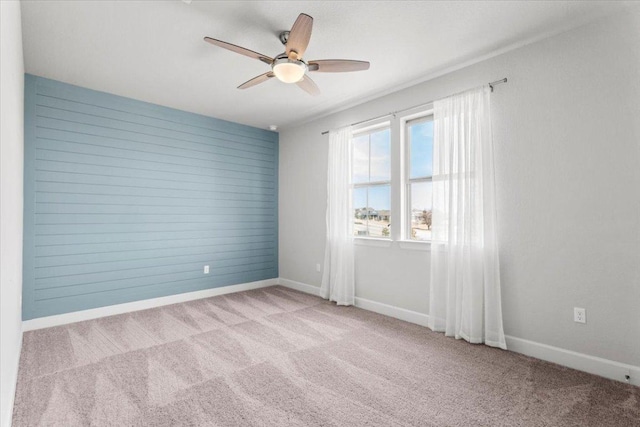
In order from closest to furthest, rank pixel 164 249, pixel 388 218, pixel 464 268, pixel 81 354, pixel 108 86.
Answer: pixel 81 354 < pixel 464 268 < pixel 108 86 < pixel 388 218 < pixel 164 249

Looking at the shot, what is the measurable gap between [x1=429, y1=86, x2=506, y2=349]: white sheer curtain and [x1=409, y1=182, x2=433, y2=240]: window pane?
0.95 feet

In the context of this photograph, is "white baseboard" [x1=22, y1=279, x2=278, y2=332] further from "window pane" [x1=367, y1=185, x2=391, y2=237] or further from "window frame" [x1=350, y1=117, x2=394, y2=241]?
"window pane" [x1=367, y1=185, x2=391, y2=237]

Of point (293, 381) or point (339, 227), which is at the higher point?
point (339, 227)

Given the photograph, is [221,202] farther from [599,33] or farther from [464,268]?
[599,33]

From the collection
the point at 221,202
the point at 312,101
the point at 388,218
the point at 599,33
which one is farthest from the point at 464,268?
the point at 221,202

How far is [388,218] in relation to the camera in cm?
409

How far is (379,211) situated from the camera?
4.20m

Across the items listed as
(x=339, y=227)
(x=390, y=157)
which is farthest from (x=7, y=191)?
(x=390, y=157)

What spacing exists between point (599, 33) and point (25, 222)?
5600mm

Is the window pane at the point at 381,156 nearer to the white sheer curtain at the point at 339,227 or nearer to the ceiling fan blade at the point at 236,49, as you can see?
the white sheer curtain at the point at 339,227

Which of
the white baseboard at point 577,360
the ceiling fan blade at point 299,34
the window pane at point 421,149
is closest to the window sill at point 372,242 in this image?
the window pane at point 421,149

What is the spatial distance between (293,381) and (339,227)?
94.2 inches

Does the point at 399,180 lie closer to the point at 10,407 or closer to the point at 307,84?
the point at 307,84

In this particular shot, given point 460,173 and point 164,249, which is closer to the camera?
point 460,173
